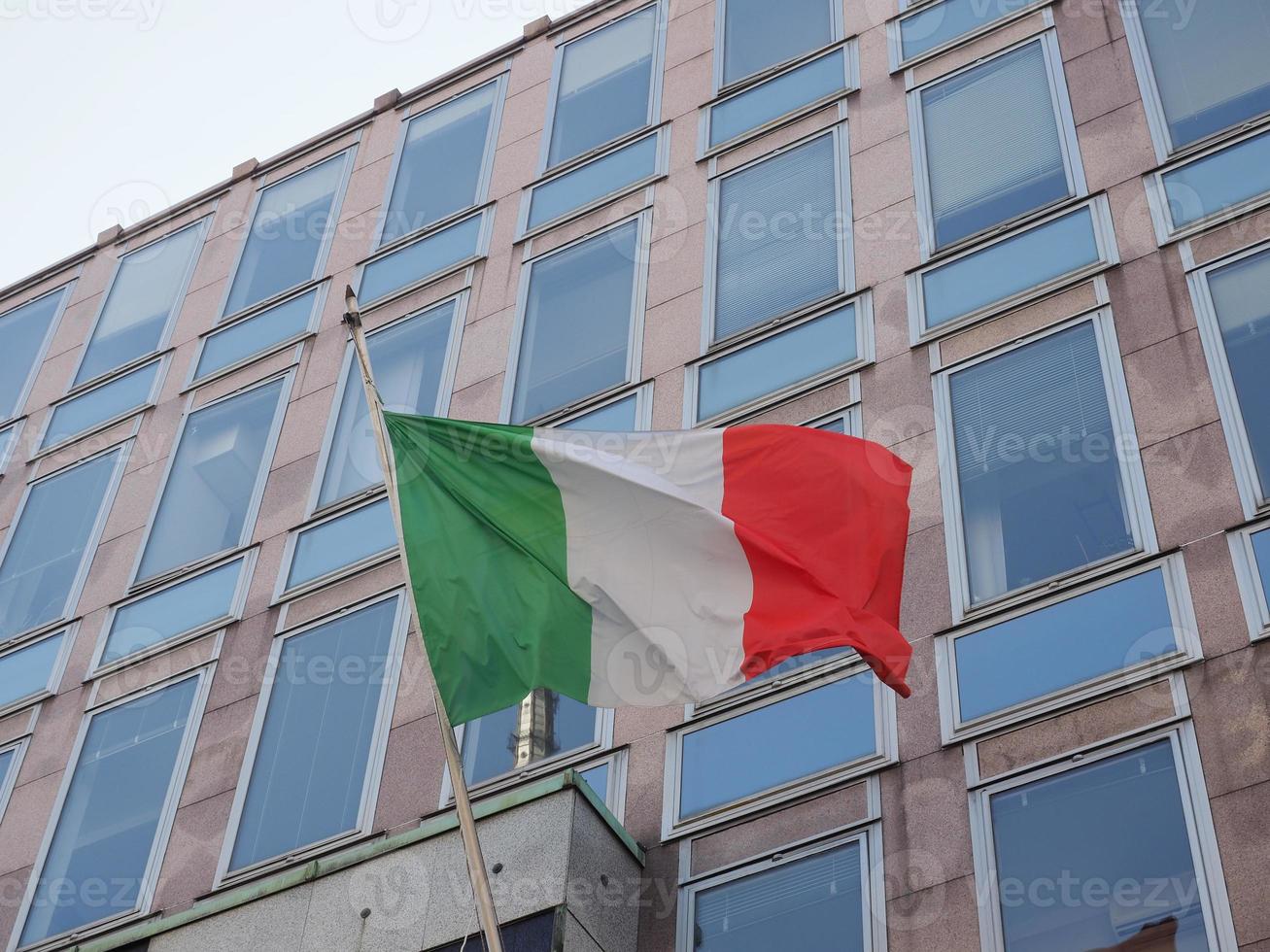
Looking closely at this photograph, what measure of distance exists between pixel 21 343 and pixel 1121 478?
18137 mm

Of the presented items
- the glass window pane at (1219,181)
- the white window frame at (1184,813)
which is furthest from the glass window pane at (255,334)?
the white window frame at (1184,813)

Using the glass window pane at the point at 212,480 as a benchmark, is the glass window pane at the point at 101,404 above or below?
above

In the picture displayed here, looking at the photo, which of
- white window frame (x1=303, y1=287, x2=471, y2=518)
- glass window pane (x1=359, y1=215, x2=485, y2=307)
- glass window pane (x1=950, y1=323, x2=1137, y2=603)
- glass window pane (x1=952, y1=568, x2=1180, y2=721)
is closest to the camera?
glass window pane (x1=952, y1=568, x2=1180, y2=721)

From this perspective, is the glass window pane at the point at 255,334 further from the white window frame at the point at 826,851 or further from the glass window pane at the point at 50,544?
the white window frame at the point at 826,851

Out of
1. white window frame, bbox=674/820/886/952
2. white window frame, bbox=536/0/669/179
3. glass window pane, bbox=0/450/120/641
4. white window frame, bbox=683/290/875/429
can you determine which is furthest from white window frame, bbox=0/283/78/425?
white window frame, bbox=674/820/886/952

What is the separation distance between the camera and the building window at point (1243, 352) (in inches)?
574

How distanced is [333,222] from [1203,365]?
1331 centimetres

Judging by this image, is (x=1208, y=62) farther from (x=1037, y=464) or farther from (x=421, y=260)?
(x=421, y=260)

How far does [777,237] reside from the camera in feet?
65.4

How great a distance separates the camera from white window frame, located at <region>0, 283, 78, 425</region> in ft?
86.2

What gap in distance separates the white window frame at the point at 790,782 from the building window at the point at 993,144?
5101 mm

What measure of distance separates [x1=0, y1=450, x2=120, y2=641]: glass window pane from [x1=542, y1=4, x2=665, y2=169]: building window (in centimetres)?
710

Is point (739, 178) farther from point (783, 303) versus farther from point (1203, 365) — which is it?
point (1203, 365)

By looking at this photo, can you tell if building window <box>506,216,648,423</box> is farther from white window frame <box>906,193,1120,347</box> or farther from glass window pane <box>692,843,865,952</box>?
glass window pane <box>692,843,865,952</box>
